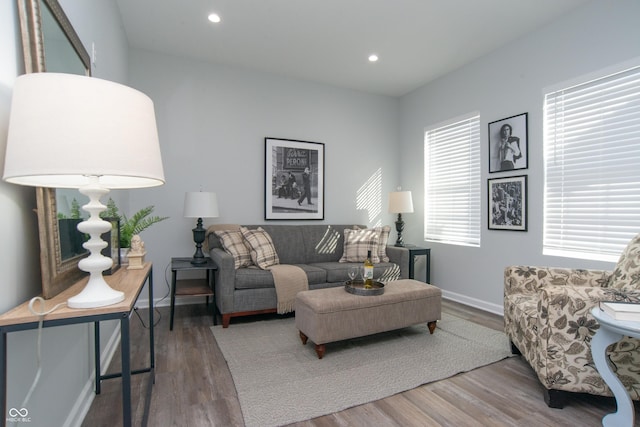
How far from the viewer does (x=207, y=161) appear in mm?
3979

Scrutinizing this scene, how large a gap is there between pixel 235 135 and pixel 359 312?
105 inches

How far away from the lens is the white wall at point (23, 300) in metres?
1.06

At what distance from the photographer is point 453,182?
4.26 metres

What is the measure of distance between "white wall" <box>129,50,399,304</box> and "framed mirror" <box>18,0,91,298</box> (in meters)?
2.30

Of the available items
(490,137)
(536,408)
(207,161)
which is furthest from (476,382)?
(207,161)

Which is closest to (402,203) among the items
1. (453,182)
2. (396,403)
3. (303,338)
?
(453,182)

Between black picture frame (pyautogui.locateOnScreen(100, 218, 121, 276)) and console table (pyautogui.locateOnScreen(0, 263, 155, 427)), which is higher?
black picture frame (pyautogui.locateOnScreen(100, 218, 121, 276))

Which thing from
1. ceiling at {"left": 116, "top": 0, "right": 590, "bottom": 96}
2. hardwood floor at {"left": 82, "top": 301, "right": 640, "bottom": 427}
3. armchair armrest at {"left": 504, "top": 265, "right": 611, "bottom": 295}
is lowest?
hardwood floor at {"left": 82, "top": 301, "right": 640, "bottom": 427}

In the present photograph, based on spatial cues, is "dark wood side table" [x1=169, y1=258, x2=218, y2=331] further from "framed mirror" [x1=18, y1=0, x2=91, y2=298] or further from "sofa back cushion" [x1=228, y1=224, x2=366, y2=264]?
"framed mirror" [x1=18, y1=0, x2=91, y2=298]

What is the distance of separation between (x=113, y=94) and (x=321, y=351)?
6.77ft

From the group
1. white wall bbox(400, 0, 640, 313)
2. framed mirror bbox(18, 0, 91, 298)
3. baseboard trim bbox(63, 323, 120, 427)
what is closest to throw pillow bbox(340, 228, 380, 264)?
white wall bbox(400, 0, 640, 313)

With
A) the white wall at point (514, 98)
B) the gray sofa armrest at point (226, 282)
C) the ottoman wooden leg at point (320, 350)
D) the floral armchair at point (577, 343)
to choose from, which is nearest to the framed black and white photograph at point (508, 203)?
the white wall at point (514, 98)

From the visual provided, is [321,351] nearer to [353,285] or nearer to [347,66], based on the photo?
[353,285]

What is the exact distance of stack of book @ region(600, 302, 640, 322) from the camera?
1.49 metres
